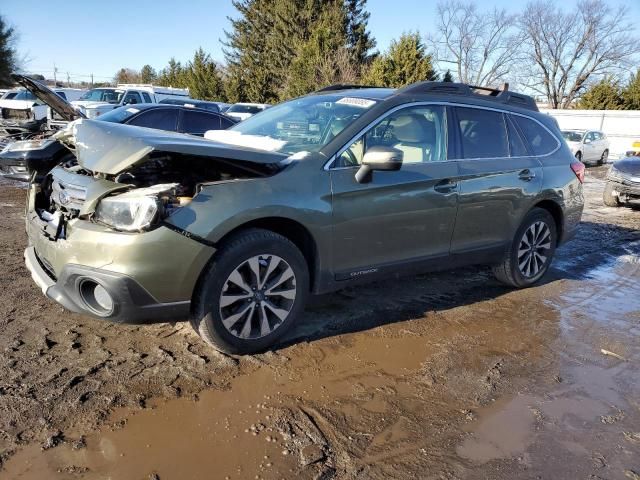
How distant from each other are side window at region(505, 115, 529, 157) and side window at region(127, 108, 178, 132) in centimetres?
667

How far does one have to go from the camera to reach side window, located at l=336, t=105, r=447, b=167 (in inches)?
150

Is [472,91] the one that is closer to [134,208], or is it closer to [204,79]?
[134,208]

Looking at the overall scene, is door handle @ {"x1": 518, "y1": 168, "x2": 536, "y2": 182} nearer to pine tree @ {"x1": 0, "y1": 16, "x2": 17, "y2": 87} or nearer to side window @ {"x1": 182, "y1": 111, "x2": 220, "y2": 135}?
side window @ {"x1": 182, "y1": 111, "x2": 220, "y2": 135}

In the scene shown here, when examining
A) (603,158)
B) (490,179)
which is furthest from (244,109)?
(490,179)

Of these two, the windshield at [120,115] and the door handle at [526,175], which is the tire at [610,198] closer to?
the door handle at [526,175]

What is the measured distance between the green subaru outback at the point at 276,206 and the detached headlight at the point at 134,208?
0.03 ft

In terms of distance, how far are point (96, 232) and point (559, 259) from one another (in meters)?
5.81

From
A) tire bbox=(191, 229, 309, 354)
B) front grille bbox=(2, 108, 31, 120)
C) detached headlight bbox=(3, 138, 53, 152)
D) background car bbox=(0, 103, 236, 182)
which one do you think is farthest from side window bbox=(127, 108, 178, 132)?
front grille bbox=(2, 108, 31, 120)

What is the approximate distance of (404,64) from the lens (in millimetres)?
21062

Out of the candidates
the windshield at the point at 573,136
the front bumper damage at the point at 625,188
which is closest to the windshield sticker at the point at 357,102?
the front bumper damage at the point at 625,188

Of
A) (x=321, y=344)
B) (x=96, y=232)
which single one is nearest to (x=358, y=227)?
(x=321, y=344)

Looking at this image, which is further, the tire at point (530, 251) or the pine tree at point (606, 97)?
the pine tree at point (606, 97)

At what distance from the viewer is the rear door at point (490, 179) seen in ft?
14.7

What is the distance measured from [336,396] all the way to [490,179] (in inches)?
99.6
